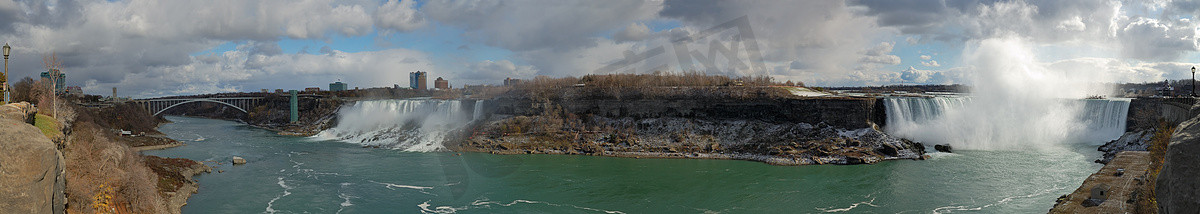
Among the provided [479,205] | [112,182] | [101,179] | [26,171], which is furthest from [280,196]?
[26,171]

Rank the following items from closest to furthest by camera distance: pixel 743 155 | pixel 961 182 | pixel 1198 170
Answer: pixel 1198 170
pixel 961 182
pixel 743 155

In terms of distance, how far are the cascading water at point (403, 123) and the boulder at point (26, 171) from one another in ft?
103

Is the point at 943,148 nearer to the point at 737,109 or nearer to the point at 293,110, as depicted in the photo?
the point at 737,109

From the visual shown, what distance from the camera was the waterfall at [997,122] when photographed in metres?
37.5

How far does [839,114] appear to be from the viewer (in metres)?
36.9

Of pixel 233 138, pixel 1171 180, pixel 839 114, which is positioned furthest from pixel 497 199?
pixel 233 138

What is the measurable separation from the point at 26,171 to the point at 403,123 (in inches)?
1838

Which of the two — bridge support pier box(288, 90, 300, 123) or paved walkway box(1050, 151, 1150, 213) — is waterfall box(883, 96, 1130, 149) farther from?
bridge support pier box(288, 90, 300, 123)

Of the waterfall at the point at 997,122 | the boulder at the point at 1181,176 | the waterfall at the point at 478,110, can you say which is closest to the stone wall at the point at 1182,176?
the boulder at the point at 1181,176

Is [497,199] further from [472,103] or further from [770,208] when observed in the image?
[472,103]

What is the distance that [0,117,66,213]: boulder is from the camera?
7230 millimetres

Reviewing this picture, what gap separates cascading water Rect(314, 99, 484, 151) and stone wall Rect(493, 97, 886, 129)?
5607 mm

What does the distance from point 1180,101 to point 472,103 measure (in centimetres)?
4807

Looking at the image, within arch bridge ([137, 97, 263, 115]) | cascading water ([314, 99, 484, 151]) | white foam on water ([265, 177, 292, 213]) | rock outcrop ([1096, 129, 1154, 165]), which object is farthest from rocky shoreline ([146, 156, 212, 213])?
arch bridge ([137, 97, 263, 115])
